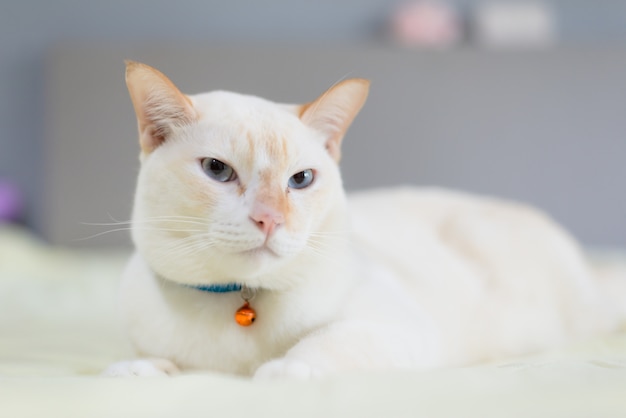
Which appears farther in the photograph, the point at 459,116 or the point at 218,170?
the point at 459,116

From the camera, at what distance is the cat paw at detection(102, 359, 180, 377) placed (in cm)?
104

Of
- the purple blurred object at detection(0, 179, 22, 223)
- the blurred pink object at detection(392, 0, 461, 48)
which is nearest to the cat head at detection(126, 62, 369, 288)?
the blurred pink object at detection(392, 0, 461, 48)

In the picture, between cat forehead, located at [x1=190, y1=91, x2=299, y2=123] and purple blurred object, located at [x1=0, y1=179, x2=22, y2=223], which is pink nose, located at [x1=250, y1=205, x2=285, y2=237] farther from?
purple blurred object, located at [x1=0, y1=179, x2=22, y2=223]

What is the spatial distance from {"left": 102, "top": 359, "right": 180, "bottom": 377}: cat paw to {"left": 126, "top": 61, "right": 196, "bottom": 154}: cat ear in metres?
0.35

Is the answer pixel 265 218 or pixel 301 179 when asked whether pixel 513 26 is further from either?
pixel 265 218

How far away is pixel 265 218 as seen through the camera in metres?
0.99

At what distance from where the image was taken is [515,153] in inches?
133

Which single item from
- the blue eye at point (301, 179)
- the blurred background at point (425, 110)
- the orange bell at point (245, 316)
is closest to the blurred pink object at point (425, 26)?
the blurred background at point (425, 110)

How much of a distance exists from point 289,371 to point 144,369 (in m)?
0.26

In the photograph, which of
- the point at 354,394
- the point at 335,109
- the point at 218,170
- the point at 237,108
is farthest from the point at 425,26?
the point at 354,394

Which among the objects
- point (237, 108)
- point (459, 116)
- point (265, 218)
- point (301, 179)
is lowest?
point (265, 218)

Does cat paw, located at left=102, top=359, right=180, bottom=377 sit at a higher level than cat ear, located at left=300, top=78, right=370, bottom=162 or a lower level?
lower

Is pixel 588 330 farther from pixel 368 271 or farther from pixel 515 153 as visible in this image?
pixel 515 153

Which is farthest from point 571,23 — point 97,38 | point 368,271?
point 368,271
